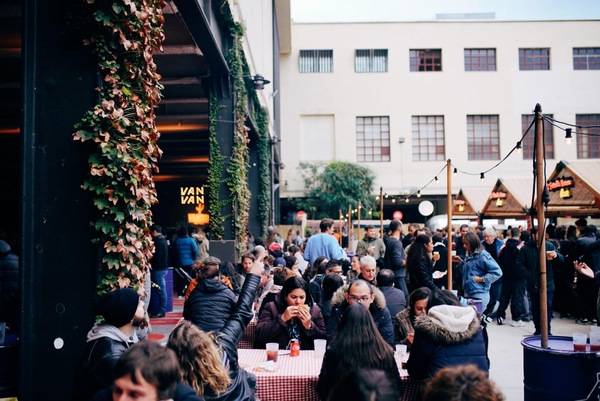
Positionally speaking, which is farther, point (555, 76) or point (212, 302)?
point (555, 76)

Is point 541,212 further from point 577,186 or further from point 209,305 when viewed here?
point 577,186

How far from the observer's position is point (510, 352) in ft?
30.4

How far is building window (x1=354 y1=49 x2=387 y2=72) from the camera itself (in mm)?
36719

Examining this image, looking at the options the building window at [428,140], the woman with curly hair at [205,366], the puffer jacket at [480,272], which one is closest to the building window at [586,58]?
the building window at [428,140]

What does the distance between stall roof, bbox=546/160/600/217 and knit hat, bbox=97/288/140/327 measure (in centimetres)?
1145

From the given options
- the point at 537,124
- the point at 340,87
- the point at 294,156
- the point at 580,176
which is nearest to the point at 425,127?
the point at 340,87

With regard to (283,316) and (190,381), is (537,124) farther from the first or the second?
(190,381)

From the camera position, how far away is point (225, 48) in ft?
39.7

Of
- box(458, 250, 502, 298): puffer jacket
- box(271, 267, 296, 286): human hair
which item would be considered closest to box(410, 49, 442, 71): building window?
box(458, 250, 502, 298): puffer jacket

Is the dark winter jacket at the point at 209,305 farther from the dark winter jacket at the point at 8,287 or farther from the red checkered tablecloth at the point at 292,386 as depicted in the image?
the dark winter jacket at the point at 8,287

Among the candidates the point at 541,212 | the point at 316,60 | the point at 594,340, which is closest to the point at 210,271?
the point at 541,212

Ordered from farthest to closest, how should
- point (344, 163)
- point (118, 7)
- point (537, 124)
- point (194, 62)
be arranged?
1. point (344, 163)
2. point (194, 62)
3. point (537, 124)
4. point (118, 7)

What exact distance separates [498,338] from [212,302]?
259 inches

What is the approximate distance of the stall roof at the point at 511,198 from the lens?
1734cm
